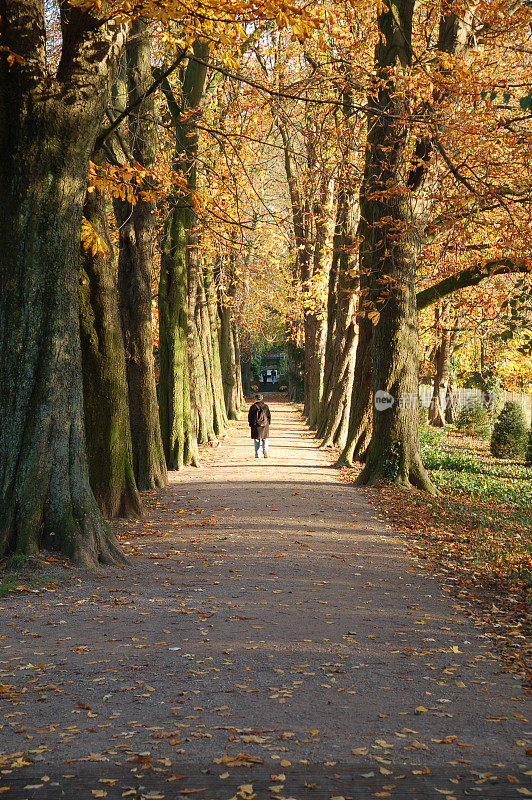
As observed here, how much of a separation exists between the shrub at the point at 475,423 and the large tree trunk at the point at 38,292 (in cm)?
2834

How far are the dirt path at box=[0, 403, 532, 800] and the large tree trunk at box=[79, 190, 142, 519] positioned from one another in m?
2.28

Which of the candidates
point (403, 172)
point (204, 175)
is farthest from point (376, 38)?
point (204, 175)

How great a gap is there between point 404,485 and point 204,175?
12.2m

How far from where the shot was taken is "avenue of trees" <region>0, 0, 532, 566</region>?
27.7 feet

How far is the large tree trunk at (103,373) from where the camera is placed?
1125cm

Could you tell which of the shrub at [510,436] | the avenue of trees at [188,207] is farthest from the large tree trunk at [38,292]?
the shrub at [510,436]

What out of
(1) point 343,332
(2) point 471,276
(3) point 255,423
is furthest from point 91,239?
(1) point 343,332

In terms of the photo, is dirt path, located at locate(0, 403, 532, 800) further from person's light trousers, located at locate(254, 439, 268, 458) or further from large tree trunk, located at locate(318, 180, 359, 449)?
large tree trunk, located at locate(318, 180, 359, 449)

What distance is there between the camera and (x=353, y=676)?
5.48 meters

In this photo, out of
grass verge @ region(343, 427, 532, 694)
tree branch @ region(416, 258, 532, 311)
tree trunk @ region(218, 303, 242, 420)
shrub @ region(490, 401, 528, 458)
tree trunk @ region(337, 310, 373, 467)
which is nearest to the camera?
grass verge @ region(343, 427, 532, 694)

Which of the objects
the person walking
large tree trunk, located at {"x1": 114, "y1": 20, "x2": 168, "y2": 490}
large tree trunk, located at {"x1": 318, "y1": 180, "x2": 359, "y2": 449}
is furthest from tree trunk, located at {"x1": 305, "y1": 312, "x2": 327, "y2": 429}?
large tree trunk, located at {"x1": 114, "y1": 20, "x2": 168, "y2": 490}

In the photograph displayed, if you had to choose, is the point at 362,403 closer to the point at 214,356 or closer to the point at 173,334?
the point at 173,334

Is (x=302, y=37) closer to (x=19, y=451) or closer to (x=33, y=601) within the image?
(x=19, y=451)

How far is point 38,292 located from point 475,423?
28784 millimetres
